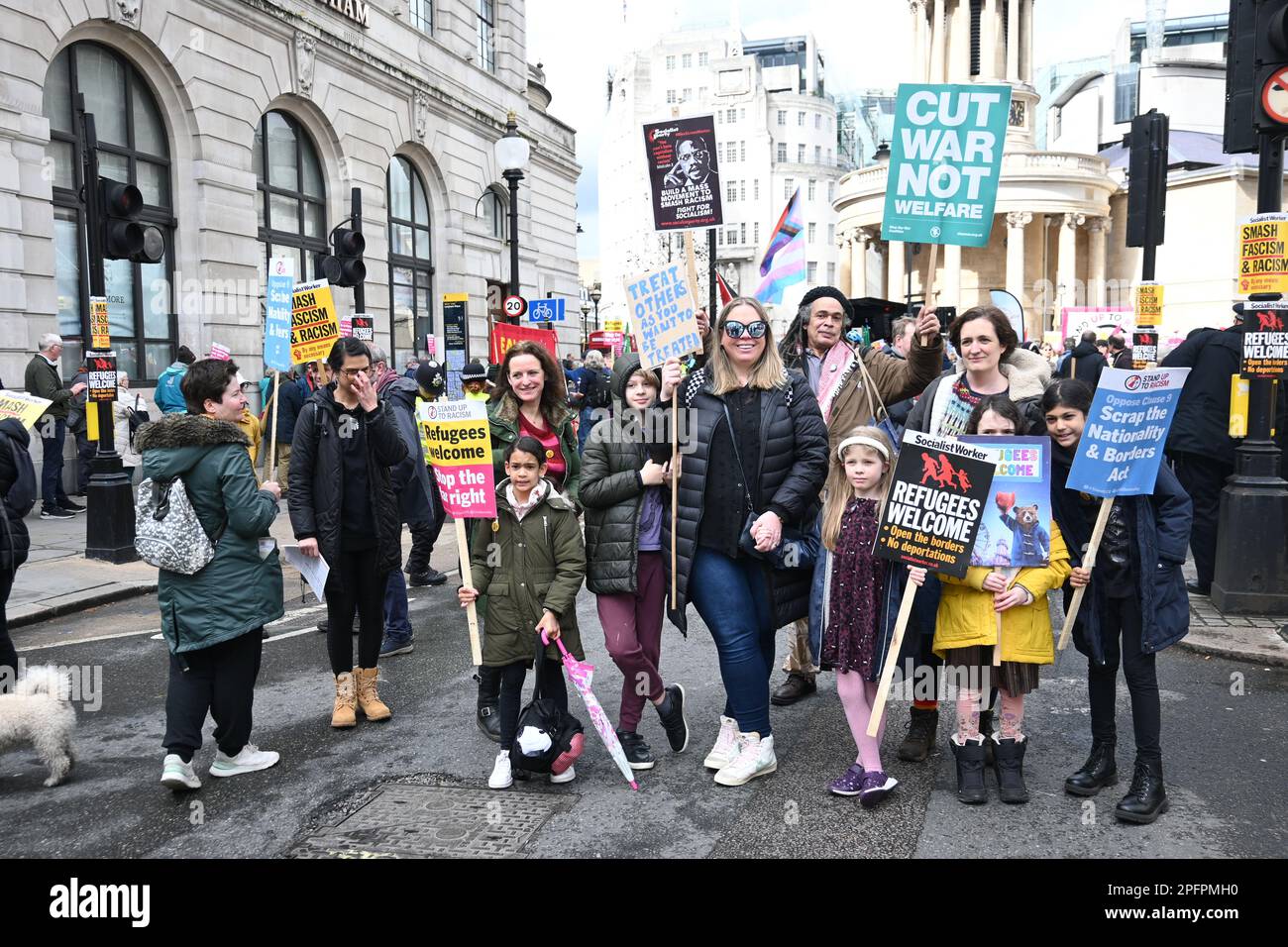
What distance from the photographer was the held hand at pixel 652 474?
4762 mm

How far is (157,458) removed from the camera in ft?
15.0

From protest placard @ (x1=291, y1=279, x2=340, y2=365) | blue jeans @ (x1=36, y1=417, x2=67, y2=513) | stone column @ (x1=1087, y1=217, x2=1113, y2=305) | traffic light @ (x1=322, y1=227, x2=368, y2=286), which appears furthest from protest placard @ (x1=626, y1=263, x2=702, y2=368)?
stone column @ (x1=1087, y1=217, x2=1113, y2=305)

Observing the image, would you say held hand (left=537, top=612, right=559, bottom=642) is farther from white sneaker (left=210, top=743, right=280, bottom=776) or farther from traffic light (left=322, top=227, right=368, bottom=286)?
traffic light (left=322, top=227, right=368, bottom=286)

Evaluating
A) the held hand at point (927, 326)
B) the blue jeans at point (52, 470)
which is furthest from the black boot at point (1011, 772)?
the blue jeans at point (52, 470)

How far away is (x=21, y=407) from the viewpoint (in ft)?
18.4

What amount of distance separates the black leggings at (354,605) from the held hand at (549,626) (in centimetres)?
145

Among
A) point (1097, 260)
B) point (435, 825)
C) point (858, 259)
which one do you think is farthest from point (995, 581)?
point (858, 259)

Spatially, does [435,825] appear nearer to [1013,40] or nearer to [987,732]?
[987,732]

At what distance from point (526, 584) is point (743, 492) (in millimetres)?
1101

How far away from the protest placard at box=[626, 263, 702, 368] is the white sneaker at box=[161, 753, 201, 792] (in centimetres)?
281
